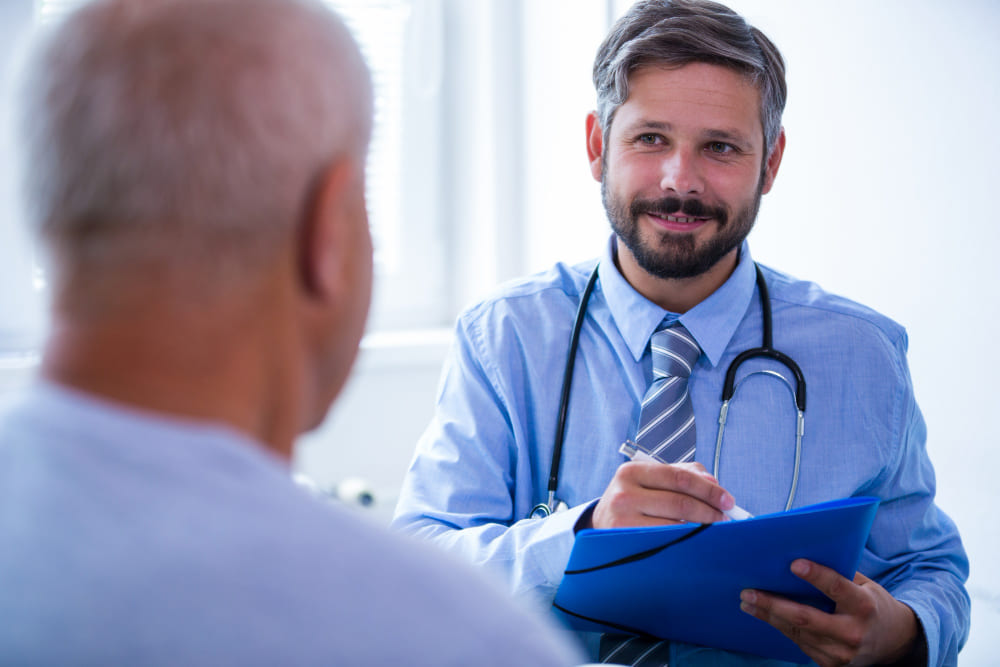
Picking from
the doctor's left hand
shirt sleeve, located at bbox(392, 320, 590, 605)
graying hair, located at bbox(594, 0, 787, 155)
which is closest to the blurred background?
shirt sleeve, located at bbox(392, 320, 590, 605)

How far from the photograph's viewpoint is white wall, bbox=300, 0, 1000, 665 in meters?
1.35

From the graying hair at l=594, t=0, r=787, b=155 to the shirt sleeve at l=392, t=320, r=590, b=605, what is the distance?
49 centimetres

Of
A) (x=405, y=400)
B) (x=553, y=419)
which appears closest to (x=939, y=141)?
(x=553, y=419)

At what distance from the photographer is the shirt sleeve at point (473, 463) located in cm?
130

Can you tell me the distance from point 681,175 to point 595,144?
246 mm

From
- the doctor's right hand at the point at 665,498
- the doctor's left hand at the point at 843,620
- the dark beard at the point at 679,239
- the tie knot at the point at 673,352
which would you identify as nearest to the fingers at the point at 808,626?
the doctor's left hand at the point at 843,620

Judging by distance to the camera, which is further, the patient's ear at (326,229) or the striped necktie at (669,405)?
the striped necktie at (669,405)

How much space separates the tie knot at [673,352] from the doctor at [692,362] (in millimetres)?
12

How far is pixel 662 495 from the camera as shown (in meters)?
1.03

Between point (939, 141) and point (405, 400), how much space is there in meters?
1.58

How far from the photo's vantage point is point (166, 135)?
1.59ft

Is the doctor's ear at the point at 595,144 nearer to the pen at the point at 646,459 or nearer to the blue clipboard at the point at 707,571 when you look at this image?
the pen at the point at 646,459

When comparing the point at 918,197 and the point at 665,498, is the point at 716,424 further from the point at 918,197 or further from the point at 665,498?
the point at 918,197

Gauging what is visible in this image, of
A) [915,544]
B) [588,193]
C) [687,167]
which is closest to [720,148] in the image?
[687,167]
